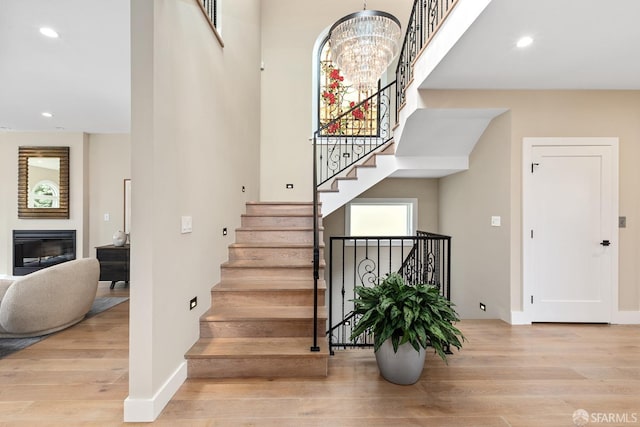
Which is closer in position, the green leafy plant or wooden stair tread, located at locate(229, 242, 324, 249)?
the green leafy plant

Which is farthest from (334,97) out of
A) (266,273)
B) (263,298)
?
(263,298)

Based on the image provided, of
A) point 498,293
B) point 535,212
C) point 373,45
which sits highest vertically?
point 373,45

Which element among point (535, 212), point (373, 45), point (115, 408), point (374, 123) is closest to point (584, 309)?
point (535, 212)

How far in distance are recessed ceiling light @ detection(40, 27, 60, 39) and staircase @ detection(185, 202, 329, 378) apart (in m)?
2.54

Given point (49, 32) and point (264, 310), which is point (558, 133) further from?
point (49, 32)

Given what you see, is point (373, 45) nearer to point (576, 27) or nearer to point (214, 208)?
point (576, 27)

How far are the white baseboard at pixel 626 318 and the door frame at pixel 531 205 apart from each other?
0.02 metres

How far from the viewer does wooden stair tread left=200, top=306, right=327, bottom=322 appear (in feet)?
8.60

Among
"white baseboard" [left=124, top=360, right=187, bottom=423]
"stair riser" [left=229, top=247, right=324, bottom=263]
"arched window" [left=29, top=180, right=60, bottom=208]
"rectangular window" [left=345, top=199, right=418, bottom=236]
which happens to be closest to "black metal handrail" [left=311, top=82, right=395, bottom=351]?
"rectangular window" [left=345, top=199, right=418, bottom=236]

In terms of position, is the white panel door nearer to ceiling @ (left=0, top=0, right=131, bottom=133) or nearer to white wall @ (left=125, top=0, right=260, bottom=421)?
white wall @ (left=125, top=0, right=260, bottom=421)

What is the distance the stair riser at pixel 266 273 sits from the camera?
10.6ft

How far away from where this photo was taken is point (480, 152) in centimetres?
413

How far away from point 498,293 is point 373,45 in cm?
331

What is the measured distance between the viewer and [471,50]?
2.58 m
